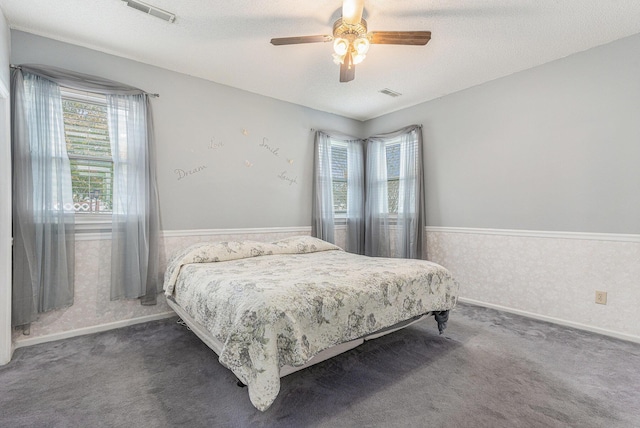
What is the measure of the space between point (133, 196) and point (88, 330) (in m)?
1.23

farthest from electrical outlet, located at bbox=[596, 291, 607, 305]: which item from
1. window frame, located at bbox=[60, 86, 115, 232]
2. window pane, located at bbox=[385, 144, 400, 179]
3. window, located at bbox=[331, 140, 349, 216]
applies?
window frame, located at bbox=[60, 86, 115, 232]

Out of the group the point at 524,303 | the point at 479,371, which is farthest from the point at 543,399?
the point at 524,303

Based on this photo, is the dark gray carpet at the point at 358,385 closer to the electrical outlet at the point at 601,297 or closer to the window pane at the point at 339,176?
the electrical outlet at the point at 601,297

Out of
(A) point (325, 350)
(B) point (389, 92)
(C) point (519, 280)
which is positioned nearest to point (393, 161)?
(B) point (389, 92)

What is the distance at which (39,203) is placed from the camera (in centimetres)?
237

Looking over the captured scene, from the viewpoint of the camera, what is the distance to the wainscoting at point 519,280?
8.27ft

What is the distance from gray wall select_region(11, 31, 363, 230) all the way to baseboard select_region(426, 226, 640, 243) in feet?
6.06

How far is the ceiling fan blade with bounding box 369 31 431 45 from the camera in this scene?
202 cm

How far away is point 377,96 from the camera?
3.84 m

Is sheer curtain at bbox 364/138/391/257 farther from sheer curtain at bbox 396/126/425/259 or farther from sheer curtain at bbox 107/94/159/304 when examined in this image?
sheer curtain at bbox 107/94/159/304

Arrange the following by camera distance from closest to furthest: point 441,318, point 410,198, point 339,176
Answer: point 441,318 → point 410,198 → point 339,176

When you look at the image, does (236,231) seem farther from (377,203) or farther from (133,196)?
(377,203)

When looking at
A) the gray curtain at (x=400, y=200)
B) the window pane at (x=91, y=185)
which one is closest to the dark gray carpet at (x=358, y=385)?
the window pane at (x=91, y=185)

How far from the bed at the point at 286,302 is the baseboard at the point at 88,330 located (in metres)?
0.58
